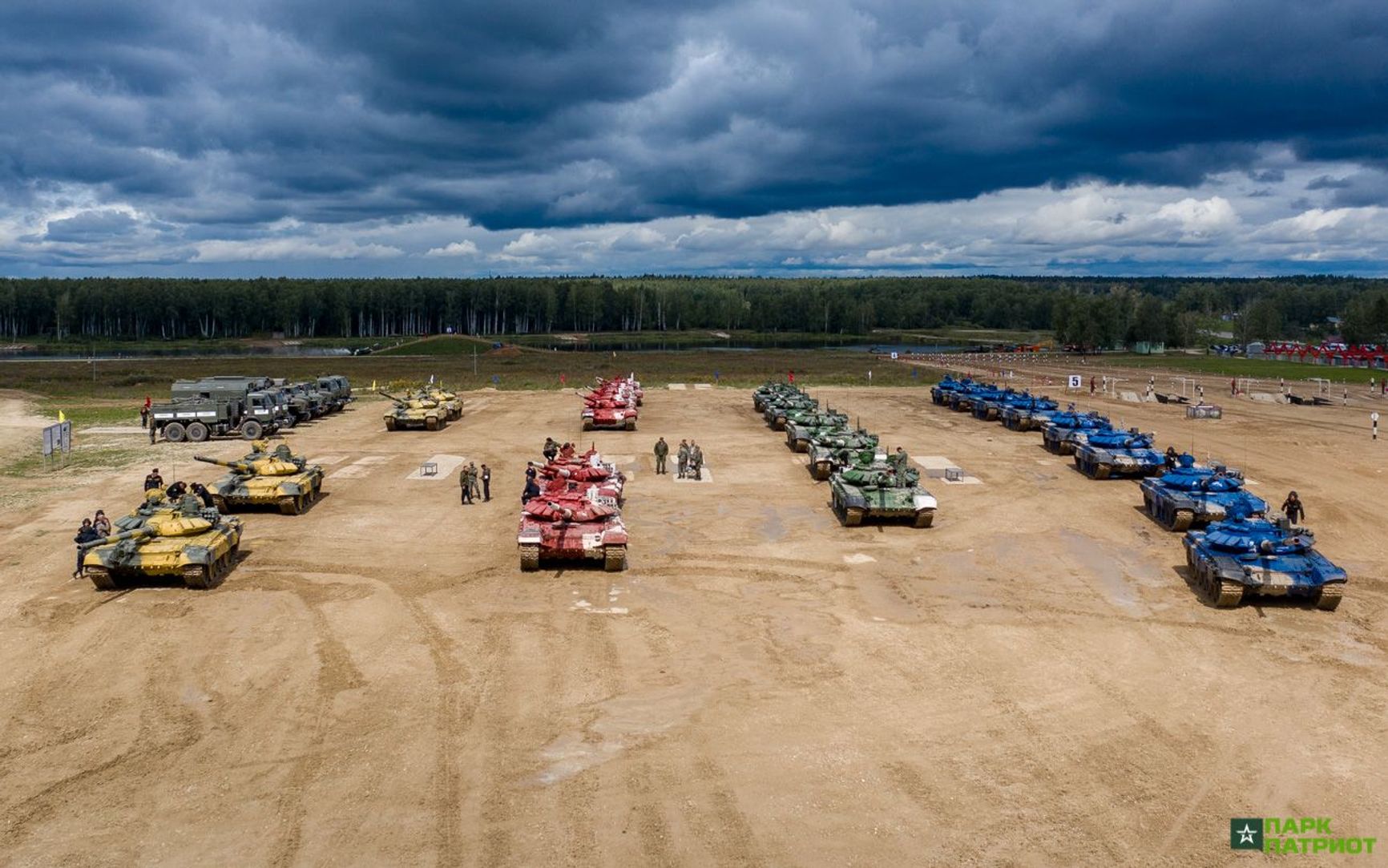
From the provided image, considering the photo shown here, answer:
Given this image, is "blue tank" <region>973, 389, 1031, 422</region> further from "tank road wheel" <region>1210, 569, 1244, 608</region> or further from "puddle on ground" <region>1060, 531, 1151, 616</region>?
"tank road wheel" <region>1210, 569, 1244, 608</region>

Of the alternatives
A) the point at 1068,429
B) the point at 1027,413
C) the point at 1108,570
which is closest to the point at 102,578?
the point at 1108,570

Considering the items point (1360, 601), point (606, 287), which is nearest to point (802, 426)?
point (1360, 601)

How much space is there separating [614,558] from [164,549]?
8.94 m

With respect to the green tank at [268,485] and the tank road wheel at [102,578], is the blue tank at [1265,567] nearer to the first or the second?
the tank road wheel at [102,578]

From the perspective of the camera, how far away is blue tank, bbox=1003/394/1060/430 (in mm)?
47094

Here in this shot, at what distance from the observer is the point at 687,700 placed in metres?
15.0

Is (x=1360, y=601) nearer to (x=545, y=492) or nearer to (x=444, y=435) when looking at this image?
(x=545, y=492)

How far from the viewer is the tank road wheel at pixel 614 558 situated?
71.7 feet

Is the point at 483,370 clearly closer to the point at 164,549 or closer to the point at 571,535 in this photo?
the point at 571,535

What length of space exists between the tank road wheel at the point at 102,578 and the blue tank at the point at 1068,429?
3068 cm

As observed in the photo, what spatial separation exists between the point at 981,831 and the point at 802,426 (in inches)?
1206

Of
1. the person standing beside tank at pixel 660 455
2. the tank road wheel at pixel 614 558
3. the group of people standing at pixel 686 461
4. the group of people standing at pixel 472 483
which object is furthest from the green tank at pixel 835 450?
the tank road wheel at pixel 614 558

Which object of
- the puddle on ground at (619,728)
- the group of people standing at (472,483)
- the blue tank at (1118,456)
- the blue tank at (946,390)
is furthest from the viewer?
the blue tank at (946,390)

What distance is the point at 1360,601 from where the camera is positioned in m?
20.5
